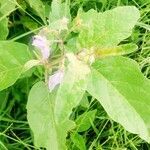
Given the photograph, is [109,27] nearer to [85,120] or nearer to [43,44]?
[43,44]

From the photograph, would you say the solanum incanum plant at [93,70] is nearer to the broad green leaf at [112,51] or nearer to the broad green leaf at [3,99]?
the broad green leaf at [112,51]

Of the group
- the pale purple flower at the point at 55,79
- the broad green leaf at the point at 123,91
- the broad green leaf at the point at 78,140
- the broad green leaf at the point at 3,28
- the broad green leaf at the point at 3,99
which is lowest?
the broad green leaf at the point at 78,140

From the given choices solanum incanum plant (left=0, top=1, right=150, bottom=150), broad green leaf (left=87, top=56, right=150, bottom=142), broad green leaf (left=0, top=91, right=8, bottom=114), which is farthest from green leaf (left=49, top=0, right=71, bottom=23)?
broad green leaf (left=0, top=91, right=8, bottom=114)

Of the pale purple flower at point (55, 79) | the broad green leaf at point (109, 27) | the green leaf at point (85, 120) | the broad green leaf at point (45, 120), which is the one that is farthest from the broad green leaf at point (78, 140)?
the broad green leaf at point (109, 27)

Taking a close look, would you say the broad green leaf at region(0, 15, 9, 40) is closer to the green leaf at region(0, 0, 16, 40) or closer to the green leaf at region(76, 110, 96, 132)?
the green leaf at region(0, 0, 16, 40)

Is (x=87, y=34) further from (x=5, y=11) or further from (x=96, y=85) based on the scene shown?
(x=5, y=11)

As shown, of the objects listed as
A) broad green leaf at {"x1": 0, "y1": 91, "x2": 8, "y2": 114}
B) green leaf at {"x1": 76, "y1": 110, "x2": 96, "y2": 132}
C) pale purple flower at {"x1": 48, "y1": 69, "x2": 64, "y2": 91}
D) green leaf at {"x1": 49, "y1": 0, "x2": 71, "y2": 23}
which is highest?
green leaf at {"x1": 49, "y1": 0, "x2": 71, "y2": 23}

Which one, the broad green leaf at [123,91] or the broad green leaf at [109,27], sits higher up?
the broad green leaf at [109,27]
